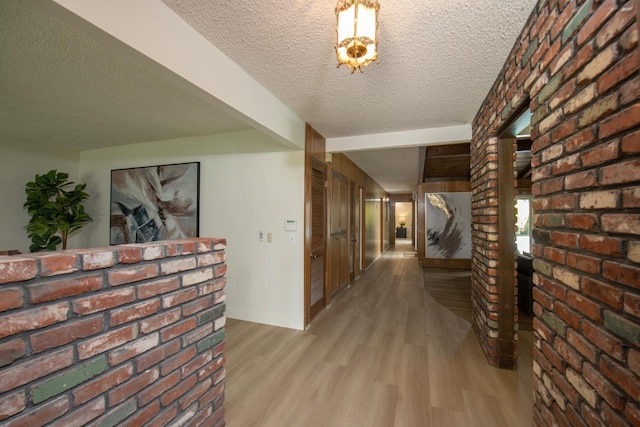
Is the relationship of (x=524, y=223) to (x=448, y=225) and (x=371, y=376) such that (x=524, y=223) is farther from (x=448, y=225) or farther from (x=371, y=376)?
(x=371, y=376)

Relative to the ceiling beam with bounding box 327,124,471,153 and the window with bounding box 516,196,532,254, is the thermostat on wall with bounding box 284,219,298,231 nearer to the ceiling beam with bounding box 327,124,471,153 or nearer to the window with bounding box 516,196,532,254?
the ceiling beam with bounding box 327,124,471,153

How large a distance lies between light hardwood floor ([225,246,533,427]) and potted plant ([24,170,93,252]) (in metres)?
2.75

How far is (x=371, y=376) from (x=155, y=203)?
11.6 feet

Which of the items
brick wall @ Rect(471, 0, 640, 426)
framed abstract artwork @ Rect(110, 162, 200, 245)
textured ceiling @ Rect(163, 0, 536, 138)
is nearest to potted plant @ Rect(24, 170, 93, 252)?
framed abstract artwork @ Rect(110, 162, 200, 245)

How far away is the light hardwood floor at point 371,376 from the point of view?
1.75 m

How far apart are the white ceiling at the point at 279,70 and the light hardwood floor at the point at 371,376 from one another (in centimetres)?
220

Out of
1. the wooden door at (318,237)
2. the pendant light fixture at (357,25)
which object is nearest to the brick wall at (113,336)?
Result: the pendant light fixture at (357,25)

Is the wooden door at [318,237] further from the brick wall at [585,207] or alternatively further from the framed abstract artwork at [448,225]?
the framed abstract artwork at [448,225]

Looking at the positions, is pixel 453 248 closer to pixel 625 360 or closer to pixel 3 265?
pixel 625 360

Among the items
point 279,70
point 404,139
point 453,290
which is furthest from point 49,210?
point 453,290

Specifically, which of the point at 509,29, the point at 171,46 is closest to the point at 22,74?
the point at 171,46

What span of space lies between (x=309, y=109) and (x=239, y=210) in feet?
5.15

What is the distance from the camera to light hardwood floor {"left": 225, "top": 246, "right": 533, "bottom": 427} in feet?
5.74

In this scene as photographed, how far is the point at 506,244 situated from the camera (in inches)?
85.7
